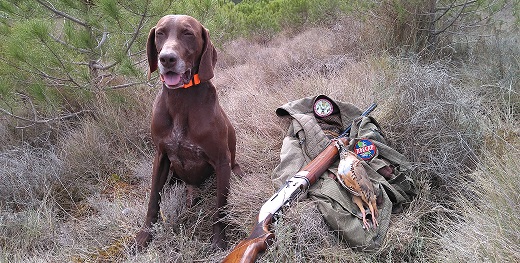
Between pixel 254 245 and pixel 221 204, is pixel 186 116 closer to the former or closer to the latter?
pixel 221 204

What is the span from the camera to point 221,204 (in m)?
2.52

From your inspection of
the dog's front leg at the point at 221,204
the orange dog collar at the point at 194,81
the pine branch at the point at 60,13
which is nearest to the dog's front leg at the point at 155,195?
the dog's front leg at the point at 221,204

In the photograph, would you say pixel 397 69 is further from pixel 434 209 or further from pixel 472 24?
pixel 434 209

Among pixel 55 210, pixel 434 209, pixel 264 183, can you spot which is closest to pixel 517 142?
pixel 434 209

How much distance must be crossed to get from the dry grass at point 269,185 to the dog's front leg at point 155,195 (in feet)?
Result: 0.19

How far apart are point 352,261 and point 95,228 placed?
1537 mm

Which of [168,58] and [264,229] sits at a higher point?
[168,58]

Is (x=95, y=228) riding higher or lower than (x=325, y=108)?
lower

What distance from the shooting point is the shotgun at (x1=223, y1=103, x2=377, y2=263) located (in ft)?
5.84

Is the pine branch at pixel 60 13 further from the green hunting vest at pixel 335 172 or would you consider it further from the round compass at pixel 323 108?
the round compass at pixel 323 108

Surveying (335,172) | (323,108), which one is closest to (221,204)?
(335,172)

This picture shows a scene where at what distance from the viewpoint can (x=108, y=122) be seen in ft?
12.5

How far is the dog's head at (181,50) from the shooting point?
2.05 metres

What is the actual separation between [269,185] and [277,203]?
1.86 ft
